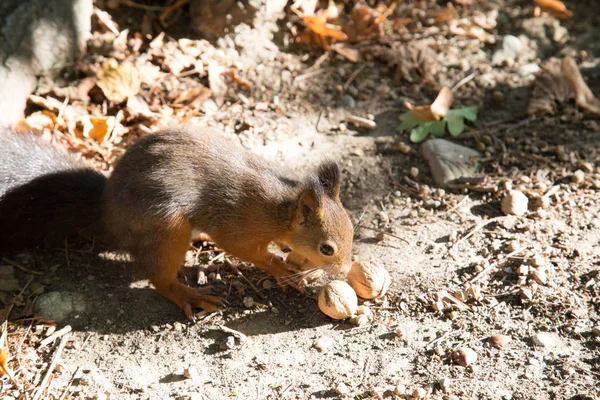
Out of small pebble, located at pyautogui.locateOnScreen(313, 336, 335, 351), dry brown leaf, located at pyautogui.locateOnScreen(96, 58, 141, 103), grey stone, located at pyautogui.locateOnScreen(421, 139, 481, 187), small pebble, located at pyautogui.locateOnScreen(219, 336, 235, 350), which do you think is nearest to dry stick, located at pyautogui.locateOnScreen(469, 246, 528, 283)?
grey stone, located at pyautogui.locateOnScreen(421, 139, 481, 187)

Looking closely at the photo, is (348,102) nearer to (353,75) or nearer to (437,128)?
(353,75)

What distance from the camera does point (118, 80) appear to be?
11.5 ft

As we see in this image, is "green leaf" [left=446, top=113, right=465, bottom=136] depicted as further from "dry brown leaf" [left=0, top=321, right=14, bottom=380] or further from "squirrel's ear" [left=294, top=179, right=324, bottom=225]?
"dry brown leaf" [left=0, top=321, right=14, bottom=380]

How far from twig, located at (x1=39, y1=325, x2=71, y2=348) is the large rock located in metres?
1.20

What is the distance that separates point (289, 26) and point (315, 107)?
0.65 metres

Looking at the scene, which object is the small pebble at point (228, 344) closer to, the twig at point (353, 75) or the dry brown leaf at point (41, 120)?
the dry brown leaf at point (41, 120)

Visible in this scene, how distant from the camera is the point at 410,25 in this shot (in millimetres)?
4164

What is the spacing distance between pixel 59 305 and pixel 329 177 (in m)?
1.26

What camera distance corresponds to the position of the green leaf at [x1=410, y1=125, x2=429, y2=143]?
3484 millimetres

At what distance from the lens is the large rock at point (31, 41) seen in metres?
3.24

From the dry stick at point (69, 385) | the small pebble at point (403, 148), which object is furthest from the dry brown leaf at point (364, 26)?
the dry stick at point (69, 385)

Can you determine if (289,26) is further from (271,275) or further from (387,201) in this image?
(271,275)

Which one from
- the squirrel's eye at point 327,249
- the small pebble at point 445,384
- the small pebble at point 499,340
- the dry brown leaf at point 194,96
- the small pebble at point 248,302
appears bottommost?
the small pebble at point 248,302

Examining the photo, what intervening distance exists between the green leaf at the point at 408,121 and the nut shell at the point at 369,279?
1.11 meters
